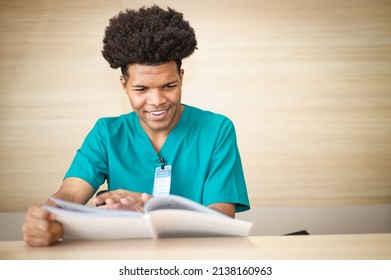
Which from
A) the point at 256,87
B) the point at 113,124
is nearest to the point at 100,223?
the point at 113,124

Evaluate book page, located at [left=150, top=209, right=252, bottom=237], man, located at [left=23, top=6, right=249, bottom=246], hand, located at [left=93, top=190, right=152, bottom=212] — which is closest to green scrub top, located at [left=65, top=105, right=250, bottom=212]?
man, located at [left=23, top=6, right=249, bottom=246]

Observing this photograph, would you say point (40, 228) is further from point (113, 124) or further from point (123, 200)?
point (113, 124)

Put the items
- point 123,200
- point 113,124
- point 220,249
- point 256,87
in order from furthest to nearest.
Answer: point 256,87 < point 113,124 < point 123,200 < point 220,249

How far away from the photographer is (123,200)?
1209 mm

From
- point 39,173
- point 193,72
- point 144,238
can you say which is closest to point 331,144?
point 193,72

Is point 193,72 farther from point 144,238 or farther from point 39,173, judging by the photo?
point 144,238

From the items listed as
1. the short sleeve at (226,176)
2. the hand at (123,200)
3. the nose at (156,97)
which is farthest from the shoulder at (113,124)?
the hand at (123,200)

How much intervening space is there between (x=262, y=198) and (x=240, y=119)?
1.98ft

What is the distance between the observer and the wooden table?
0.96 m

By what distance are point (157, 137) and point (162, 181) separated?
228 mm

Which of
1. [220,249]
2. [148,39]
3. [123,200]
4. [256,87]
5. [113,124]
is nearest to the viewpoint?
[220,249]

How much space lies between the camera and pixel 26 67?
341 centimetres
